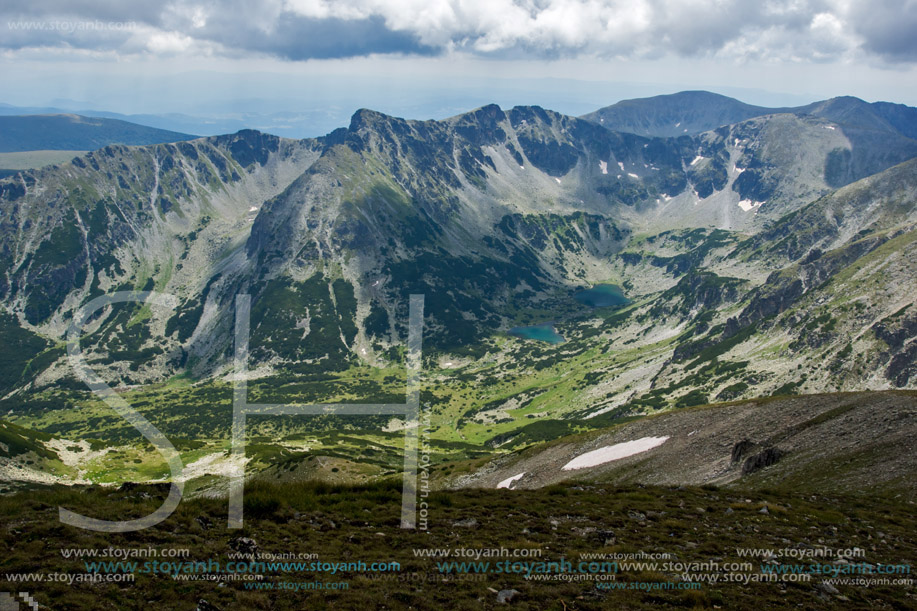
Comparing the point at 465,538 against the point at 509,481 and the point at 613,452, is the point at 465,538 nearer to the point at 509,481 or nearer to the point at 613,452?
the point at 509,481

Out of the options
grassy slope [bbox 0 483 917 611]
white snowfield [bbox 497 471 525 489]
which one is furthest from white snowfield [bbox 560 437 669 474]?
grassy slope [bbox 0 483 917 611]

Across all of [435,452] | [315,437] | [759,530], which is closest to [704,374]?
[435,452]

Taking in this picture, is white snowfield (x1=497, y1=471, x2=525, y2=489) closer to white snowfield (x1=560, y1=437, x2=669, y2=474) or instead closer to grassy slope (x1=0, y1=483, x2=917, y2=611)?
white snowfield (x1=560, y1=437, x2=669, y2=474)

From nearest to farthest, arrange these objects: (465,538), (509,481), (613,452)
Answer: (465,538) → (613,452) → (509,481)

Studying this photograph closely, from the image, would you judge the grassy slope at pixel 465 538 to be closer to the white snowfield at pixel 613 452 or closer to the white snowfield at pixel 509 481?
the white snowfield at pixel 613 452

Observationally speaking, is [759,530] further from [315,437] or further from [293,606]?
[315,437]

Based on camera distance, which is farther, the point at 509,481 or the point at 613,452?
the point at 509,481

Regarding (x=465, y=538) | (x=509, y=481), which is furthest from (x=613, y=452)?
(x=465, y=538)

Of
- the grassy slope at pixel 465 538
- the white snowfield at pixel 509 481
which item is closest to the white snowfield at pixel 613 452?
the white snowfield at pixel 509 481
